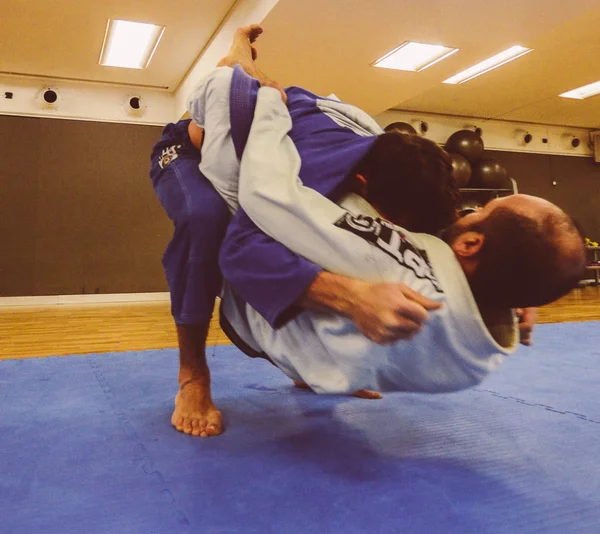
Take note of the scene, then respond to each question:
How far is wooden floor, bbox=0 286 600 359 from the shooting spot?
96.4 inches

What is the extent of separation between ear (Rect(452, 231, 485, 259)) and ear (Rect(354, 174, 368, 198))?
22 cm

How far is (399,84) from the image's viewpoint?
224 inches

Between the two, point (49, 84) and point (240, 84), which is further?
point (49, 84)

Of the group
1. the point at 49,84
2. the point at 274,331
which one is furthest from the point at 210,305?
the point at 49,84

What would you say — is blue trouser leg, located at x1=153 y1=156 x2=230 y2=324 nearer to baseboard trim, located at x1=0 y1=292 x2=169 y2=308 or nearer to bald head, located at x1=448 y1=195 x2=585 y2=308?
bald head, located at x1=448 y1=195 x2=585 y2=308

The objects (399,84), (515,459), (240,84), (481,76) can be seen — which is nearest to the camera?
(515,459)

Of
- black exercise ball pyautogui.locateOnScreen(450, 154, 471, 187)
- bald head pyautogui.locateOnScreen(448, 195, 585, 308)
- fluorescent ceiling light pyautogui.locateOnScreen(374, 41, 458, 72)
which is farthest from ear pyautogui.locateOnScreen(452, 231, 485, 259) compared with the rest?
black exercise ball pyautogui.locateOnScreen(450, 154, 471, 187)

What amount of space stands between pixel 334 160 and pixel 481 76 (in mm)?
5794

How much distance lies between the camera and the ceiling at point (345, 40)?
4035 mm

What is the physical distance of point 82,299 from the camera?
610cm

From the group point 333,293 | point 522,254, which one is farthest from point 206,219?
point 522,254

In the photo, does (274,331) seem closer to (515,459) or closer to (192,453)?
(192,453)

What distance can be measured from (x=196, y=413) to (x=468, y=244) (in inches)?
26.7

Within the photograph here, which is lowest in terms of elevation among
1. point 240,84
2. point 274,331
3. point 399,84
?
point 274,331
